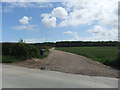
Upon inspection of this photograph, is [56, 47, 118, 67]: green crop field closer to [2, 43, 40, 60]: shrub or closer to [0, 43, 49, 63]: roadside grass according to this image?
[0, 43, 49, 63]: roadside grass

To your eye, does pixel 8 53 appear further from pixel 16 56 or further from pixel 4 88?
pixel 4 88

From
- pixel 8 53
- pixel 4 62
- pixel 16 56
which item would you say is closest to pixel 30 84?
pixel 4 62

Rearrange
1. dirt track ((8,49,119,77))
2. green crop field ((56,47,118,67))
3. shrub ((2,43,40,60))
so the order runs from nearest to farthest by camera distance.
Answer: dirt track ((8,49,119,77)) < green crop field ((56,47,118,67)) < shrub ((2,43,40,60))

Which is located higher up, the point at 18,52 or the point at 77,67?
the point at 18,52

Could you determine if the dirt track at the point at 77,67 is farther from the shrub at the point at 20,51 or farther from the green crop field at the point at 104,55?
the shrub at the point at 20,51

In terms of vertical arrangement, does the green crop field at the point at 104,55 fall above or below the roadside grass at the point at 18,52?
below

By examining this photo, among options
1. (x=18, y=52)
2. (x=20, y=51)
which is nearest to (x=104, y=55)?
(x=20, y=51)

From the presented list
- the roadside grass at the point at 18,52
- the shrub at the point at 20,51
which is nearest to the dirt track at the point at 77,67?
the roadside grass at the point at 18,52

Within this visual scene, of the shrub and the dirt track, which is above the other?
the shrub

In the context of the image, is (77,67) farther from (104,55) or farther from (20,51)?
(104,55)

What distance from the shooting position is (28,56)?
56.6 feet

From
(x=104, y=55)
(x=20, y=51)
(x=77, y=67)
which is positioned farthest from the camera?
(x=104, y=55)

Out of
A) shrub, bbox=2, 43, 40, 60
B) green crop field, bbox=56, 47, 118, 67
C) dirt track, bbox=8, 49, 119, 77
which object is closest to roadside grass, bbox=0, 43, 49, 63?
shrub, bbox=2, 43, 40, 60

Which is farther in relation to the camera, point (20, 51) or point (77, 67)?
point (20, 51)
